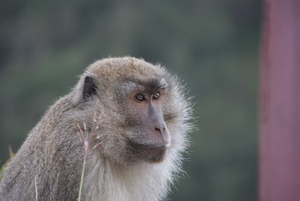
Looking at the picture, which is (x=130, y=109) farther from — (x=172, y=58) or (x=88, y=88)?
(x=172, y=58)

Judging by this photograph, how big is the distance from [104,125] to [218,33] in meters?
43.3

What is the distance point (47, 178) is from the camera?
23.6ft

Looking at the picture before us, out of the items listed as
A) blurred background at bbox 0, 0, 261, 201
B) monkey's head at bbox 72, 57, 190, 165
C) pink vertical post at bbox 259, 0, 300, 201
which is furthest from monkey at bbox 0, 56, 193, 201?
blurred background at bbox 0, 0, 261, 201

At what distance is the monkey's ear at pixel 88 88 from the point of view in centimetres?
736

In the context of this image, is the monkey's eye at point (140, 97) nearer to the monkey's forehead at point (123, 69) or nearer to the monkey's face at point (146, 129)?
the monkey's face at point (146, 129)

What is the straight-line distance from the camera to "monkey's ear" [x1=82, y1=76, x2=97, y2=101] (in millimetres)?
7363

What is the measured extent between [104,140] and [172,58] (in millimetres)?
37369

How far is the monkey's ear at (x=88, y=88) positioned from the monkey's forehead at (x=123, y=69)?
0.49 ft

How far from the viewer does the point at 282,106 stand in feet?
22.0

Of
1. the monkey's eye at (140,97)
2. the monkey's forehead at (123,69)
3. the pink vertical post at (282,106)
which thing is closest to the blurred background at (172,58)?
the monkey's forehead at (123,69)

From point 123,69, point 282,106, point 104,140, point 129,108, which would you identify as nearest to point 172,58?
point 123,69

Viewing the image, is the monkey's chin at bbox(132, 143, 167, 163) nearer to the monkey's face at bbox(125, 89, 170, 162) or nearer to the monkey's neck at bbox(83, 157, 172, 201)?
the monkey's face at bbox(125, 89, 170, 162)

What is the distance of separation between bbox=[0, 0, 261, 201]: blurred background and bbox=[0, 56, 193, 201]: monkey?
96.6 ft

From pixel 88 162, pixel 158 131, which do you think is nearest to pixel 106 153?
pixel 88 162
